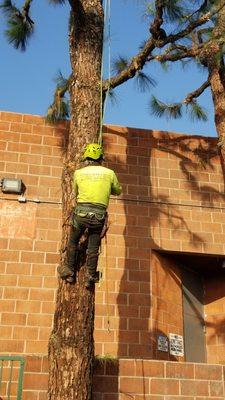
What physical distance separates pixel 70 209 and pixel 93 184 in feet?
1.63

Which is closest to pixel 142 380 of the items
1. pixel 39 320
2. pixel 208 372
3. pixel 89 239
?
pixel 208 372

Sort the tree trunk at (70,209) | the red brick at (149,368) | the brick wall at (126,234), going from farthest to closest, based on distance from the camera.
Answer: the brick wall at (126,234)
the red brick at (149,368)
the tree trunk at (70,209)

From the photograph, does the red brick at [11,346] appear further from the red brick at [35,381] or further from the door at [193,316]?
the door at [193,316]

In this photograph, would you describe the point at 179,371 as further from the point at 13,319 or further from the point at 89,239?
the point at 13,319

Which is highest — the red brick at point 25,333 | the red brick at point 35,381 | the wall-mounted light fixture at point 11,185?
the wall-mounted light fixture at point 11,185

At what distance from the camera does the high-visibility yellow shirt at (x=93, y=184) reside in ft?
16.6

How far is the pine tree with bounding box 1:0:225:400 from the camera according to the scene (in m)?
4.73

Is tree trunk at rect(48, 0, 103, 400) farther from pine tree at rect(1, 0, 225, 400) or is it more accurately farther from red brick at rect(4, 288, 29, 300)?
red brick at rect(4, 288, 29, 300)

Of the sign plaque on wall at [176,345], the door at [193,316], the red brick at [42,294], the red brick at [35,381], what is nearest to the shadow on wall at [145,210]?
the sign plaque on wall at [176,345]

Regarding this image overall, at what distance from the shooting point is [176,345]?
25.6 ft

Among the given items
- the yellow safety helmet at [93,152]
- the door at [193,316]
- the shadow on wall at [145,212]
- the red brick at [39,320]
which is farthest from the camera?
the door at [193,316]

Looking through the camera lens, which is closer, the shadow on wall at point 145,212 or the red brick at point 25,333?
the red brick at point 25,333

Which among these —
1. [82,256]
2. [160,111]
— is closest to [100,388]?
[82,256]

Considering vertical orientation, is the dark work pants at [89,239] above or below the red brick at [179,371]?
above
